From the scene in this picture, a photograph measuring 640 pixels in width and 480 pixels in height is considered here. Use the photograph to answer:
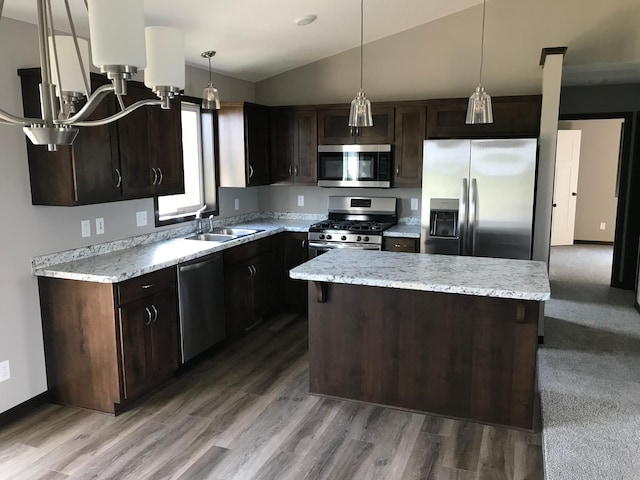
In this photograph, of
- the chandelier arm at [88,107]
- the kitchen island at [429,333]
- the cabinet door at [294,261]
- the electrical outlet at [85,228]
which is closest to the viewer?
the chandelier arm at [88,107]

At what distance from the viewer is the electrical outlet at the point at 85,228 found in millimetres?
3576

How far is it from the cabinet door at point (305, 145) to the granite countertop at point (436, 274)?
1.88 metres

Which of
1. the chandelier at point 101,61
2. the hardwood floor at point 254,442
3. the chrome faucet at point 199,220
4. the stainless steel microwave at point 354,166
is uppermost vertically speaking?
the chandelier at point 101,61

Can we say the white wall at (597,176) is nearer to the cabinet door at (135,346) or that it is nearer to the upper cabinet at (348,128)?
the upper cabinet at (348,128)

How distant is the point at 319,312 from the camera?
3.43 m

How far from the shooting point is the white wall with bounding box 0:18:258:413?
3049 millimetres

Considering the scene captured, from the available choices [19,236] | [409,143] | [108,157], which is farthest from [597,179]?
[19,236]

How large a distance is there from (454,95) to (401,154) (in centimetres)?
82

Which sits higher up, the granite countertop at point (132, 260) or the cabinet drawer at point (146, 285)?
the granite countertop at point (132, 260)

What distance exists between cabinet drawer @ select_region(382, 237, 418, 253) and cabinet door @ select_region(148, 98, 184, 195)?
196 cm

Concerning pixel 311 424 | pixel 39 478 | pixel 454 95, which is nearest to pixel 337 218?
pixel 454 95

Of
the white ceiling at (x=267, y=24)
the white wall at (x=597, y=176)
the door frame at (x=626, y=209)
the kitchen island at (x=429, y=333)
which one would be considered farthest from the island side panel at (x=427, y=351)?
the white wall at (x=597, y=176)

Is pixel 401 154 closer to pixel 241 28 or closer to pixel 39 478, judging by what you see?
pixel 241 28

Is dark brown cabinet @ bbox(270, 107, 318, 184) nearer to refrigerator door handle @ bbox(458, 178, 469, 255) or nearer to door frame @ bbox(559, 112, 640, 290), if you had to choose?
refrigerator door handle @ bbox(458, 178, 469, 255)
